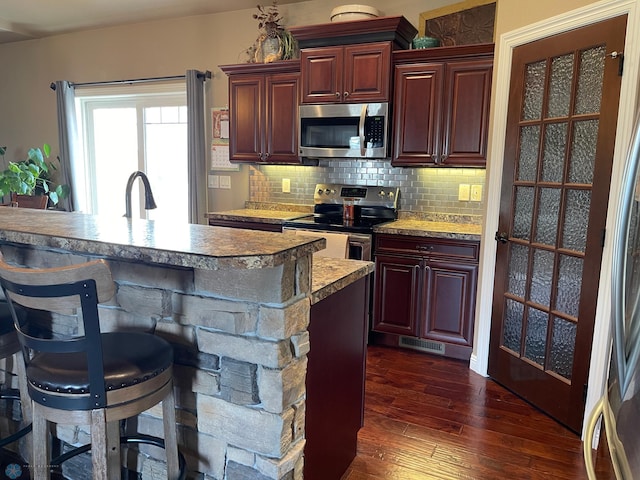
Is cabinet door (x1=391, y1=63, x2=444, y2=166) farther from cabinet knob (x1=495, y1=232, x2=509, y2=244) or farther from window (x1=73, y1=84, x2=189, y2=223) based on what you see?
window (x1=73, y1=84, x2=189, y2=223)

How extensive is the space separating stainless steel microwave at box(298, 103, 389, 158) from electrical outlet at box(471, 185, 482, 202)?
74 cm

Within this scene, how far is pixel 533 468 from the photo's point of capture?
2.08 m

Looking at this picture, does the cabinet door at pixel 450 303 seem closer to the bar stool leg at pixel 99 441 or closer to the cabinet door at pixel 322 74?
the cabinet door at pixel 322 74

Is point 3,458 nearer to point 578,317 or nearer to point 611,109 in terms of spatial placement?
point 578,317

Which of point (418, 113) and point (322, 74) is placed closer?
point (418, 113)

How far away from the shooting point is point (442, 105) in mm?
3277

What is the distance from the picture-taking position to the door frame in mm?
2059

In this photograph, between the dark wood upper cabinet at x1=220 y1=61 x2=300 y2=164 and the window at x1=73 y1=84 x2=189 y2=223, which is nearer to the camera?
the dark wood upper cabinet at x1=220 y1=61 x2=300 y2=164

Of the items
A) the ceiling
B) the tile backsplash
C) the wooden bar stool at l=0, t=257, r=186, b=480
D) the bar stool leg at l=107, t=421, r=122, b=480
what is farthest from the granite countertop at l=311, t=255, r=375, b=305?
the ceiling

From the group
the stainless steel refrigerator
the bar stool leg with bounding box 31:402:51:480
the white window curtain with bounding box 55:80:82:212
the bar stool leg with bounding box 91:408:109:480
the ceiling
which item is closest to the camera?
the stainless steel refrigerator

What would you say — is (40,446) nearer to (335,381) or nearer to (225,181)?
(335,381)

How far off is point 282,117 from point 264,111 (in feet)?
0.62

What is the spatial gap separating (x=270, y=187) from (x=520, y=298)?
247 centimetres

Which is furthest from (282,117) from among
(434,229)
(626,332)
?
(626,332)
